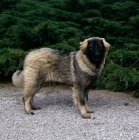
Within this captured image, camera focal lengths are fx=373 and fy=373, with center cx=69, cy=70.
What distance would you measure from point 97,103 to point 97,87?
43.4 inches

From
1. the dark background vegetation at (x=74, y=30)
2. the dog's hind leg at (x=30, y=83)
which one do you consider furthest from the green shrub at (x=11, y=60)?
the dog's hind leg at (x=30, y=83)

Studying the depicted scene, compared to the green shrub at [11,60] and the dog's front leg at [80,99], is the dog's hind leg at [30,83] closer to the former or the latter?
the dog's front leg at [80,99]

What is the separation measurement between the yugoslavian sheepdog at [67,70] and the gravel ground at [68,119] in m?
0.32

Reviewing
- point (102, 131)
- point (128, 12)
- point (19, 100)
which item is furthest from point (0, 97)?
point (128, 12)

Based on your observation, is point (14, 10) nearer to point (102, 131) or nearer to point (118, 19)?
point (118, 19)

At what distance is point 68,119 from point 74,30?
12.8 ft

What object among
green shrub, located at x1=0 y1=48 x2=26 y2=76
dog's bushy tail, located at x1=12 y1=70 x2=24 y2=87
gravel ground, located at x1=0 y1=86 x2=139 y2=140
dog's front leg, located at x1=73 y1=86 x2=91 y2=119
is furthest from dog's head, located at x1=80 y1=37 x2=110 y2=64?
green shrub, located at x1=0 y1=48 x2=26 y2=76

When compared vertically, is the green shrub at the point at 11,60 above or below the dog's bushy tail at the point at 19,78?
below

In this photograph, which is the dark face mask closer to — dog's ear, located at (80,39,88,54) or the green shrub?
dog's ear, located at (80,39,88,54)

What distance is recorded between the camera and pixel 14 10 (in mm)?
11211

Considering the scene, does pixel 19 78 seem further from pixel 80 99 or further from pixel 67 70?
pixel 80 99

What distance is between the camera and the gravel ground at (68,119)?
18.2ft

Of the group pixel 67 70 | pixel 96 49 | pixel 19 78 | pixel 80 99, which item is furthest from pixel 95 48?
pixel 19 78

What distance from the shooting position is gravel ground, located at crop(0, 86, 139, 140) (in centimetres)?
554
